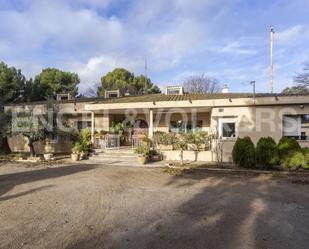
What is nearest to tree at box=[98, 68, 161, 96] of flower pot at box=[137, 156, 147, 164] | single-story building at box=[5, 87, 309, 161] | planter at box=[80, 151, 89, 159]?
single-story building at box=[5, 87, 309, 161]

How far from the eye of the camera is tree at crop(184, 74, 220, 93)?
46.5 meters

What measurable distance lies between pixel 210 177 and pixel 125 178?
11.3 feet

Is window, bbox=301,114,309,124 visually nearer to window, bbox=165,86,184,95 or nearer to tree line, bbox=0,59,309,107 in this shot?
Result: window, bbox=165,86,184,95

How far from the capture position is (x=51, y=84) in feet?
133

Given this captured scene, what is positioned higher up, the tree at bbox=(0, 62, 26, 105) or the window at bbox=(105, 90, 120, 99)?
the tree at bbox=(0, 62, 26, 105)

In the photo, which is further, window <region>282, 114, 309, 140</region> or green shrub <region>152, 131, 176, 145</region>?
green shrub <region>152, 131, 176, 145</region>

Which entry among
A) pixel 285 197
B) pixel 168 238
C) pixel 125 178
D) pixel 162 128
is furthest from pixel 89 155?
pixel 168 238

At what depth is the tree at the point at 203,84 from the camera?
46500 mm

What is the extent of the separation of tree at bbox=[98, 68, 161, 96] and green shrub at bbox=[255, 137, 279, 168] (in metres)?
30.2

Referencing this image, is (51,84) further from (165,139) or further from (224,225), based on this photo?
(224,225)

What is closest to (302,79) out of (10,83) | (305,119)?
(305,119)

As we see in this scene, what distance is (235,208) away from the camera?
7.55 metres

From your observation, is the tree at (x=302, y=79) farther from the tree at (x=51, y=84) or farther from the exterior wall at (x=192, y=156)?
the tree at (x=51, y=84)

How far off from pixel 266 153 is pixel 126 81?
110ft
